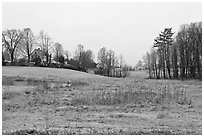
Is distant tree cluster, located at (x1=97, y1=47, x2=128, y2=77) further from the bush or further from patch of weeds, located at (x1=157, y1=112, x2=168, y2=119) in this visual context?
patch of weeds, located at (x1=157, y1=112, x2=168, y2=119)

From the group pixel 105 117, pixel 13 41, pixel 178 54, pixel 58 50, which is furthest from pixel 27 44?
pixel 105 117

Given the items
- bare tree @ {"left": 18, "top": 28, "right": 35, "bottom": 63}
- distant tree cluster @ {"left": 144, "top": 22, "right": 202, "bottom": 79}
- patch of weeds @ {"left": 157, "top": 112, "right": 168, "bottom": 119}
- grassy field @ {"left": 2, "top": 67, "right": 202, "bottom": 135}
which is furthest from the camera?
bare tree @ {"left": 18, "top": 28, "right": 35, "bottom": 63}

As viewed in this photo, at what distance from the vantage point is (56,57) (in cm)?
5925

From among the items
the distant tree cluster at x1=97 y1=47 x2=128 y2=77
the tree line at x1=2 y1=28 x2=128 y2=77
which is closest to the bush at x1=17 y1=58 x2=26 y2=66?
the tree line at x1=2 y1=28 x2=128 y2=77

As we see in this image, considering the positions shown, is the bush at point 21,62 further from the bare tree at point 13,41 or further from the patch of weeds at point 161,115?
the patch of weeds at point 161,115

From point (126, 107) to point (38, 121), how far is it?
11.9 ft

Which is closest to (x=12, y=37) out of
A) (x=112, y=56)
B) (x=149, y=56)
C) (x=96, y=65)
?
(x=96, y=65)

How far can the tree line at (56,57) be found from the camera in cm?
4834

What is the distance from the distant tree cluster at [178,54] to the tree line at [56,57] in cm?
1026

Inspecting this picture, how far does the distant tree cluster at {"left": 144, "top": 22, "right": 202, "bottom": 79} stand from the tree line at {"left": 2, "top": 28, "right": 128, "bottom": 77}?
10.3 meters

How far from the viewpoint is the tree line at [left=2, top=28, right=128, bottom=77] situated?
Answer: 159 feet

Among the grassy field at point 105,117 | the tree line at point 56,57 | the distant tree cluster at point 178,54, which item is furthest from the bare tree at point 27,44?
the grassy field at point 105,117

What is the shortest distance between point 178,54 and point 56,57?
31469 mm

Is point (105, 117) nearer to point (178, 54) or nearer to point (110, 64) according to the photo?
point (178, 54)
